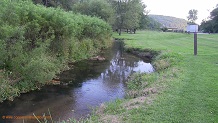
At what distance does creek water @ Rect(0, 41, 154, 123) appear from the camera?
31.7 ft

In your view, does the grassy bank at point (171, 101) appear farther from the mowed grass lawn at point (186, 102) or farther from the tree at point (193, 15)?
the tree at point (193, 15)

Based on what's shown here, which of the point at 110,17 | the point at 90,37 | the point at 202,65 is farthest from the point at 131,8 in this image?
the point at 202,65

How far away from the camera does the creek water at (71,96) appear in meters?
9.66

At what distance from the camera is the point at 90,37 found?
99.2ft

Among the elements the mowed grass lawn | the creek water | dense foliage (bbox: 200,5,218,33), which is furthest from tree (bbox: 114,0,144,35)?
the mowed grass lawn

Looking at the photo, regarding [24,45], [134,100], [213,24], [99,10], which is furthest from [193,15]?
[134,100]

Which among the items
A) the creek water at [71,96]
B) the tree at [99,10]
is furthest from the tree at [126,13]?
the creek water at [71,96]

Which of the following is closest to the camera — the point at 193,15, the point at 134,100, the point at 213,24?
the point at 134,100

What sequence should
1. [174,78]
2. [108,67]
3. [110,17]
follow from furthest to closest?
[110,17]
[108,67]
[174,78]

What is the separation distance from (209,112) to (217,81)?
13.7 feet

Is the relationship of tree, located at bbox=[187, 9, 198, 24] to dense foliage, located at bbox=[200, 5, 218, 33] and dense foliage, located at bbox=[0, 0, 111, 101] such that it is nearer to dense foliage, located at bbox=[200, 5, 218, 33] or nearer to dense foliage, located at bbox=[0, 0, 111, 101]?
dense foliage, located at bbox=[200, 5, 218, 33]

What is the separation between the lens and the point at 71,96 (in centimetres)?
→ 1208

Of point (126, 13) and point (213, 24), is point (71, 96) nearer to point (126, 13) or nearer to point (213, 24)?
point (126, 13)

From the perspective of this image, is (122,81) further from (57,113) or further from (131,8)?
(131,8)
